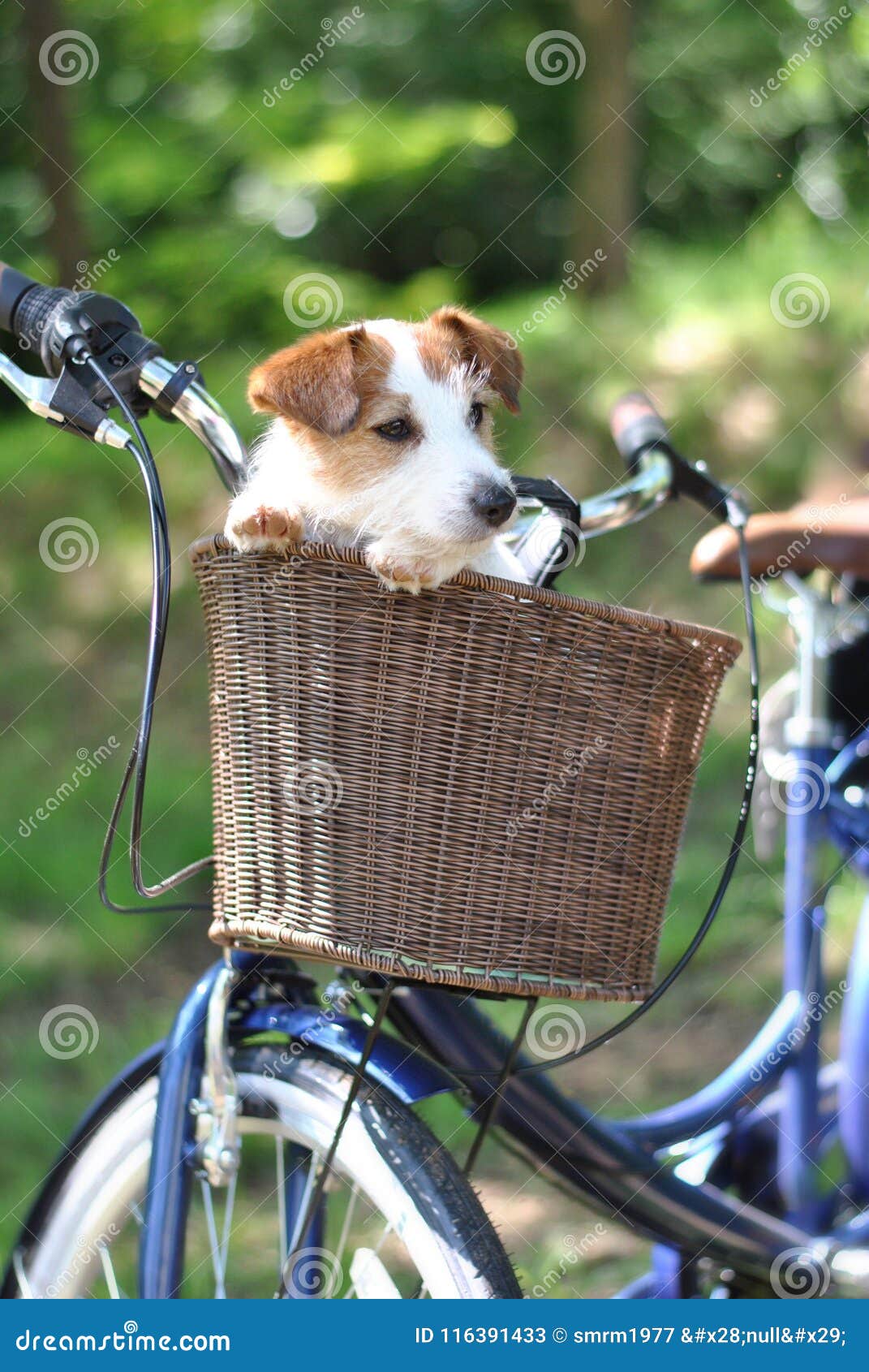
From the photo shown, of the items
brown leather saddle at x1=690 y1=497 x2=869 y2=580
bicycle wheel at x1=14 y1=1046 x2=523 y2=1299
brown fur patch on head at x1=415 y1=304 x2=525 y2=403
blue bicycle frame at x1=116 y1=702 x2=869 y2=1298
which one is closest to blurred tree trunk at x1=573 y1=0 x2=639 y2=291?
brown leather saddle at x1=690 y1=497 x2=869 y2=580

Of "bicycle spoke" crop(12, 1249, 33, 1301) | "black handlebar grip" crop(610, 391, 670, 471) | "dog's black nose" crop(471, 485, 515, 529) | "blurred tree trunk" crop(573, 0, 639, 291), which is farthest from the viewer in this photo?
"blurred tree trunk" crop(573, 0, 639, 291)

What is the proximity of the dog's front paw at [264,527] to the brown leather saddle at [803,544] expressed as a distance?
111 cm

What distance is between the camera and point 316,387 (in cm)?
159

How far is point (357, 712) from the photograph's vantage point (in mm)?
1455

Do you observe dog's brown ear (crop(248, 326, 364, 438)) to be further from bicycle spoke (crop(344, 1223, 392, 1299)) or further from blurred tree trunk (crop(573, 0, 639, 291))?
blurred tree trunk (crop(573, 0, 639, 291))

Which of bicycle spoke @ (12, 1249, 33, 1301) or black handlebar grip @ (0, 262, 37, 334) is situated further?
bicycle spoke @ (12, 1249, 33, 1301)

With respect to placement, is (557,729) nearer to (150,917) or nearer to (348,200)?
(150,917)

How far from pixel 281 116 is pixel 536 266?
1885mm

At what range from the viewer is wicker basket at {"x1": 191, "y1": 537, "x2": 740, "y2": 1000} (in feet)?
4.72

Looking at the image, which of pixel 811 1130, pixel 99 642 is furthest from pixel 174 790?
pixel 811 1130

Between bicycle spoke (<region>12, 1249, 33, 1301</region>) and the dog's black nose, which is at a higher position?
the dog's black nose

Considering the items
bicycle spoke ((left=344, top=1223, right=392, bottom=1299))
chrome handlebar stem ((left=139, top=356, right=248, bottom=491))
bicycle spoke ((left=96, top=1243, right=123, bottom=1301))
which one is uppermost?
chrome handlebar stem ((left=139, top=356, right=248, bottom=491))

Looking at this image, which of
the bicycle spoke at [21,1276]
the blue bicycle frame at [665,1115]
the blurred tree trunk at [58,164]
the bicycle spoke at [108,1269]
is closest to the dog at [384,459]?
the blue bicycle frame at [665,1115]

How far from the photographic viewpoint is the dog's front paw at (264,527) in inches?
55.7
